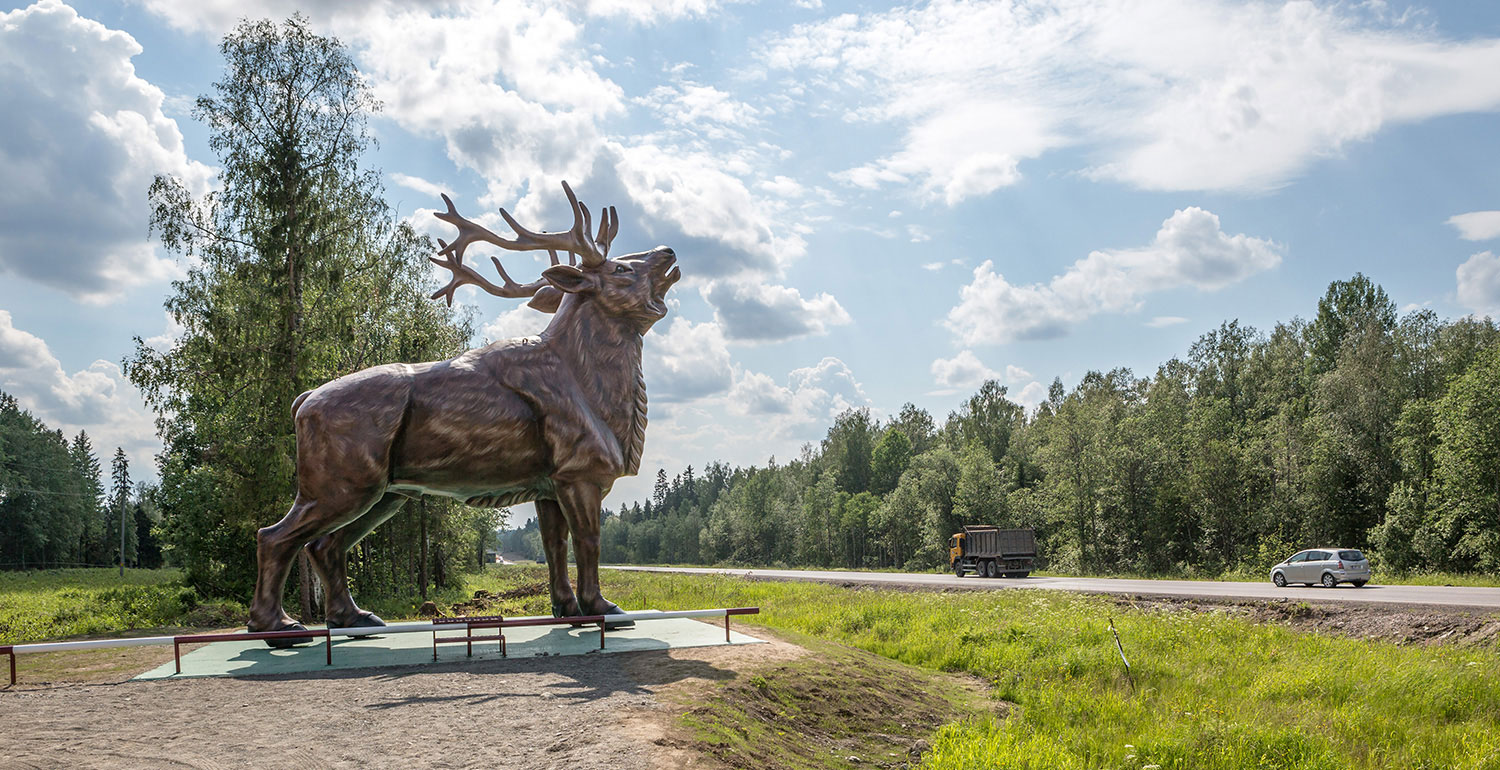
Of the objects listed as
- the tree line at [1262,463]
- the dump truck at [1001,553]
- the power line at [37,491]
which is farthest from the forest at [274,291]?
the power line at [37,491]

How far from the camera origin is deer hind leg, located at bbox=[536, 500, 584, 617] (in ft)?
34.3

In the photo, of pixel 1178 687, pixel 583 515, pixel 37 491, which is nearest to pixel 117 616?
pixel 583 515

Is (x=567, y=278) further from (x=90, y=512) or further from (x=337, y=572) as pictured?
(x=90, y=512)

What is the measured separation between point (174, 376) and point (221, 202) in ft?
12.4

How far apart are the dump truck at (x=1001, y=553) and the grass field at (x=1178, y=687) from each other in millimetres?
15757

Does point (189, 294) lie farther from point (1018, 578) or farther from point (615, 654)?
point (1018, 578)

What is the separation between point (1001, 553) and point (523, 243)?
2747 centimetres

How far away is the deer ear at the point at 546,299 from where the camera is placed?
1089 cm

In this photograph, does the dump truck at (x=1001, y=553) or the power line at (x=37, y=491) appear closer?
the dump truck at (x=1001, y=553)

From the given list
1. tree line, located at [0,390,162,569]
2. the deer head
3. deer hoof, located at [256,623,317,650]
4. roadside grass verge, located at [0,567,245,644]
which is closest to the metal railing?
deer hoof, located at [256,623,317,650]

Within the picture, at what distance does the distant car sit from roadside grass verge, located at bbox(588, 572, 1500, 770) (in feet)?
26.2

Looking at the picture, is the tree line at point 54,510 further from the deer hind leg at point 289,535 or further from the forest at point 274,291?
the deer hind leg at point 289,535

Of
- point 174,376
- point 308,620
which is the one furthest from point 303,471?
point 174,376

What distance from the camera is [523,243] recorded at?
Answer: 10445 mm
